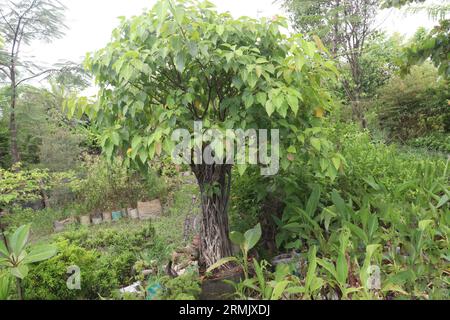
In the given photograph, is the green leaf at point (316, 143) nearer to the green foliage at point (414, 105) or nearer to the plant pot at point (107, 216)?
the plant pot at point (107, 216)

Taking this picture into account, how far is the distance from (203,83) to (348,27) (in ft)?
18.4

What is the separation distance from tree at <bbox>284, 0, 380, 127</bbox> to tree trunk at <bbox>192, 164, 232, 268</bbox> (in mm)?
5003

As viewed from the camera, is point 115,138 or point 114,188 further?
point 114,188

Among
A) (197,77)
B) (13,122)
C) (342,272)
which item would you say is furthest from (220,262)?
(13,122)

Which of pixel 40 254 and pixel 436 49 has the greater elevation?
pixel 436 49

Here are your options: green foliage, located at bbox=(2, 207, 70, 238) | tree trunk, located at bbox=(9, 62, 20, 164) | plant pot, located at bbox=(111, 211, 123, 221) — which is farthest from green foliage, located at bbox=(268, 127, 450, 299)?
tree trunk, located at bbox=(9, 62, 20, 164)

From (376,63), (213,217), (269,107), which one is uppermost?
(376,63)

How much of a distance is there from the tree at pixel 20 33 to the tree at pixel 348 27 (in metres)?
4.18

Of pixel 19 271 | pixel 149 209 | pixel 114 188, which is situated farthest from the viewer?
pixel 114 188

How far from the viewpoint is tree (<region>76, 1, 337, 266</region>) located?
136 centimetres

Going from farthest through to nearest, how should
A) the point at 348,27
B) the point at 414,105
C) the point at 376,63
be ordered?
the point at 376,63 < the point at 414,105 < the point at 348,27

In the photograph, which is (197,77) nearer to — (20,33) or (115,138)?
(115,138)

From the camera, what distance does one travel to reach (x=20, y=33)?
4.65 m
